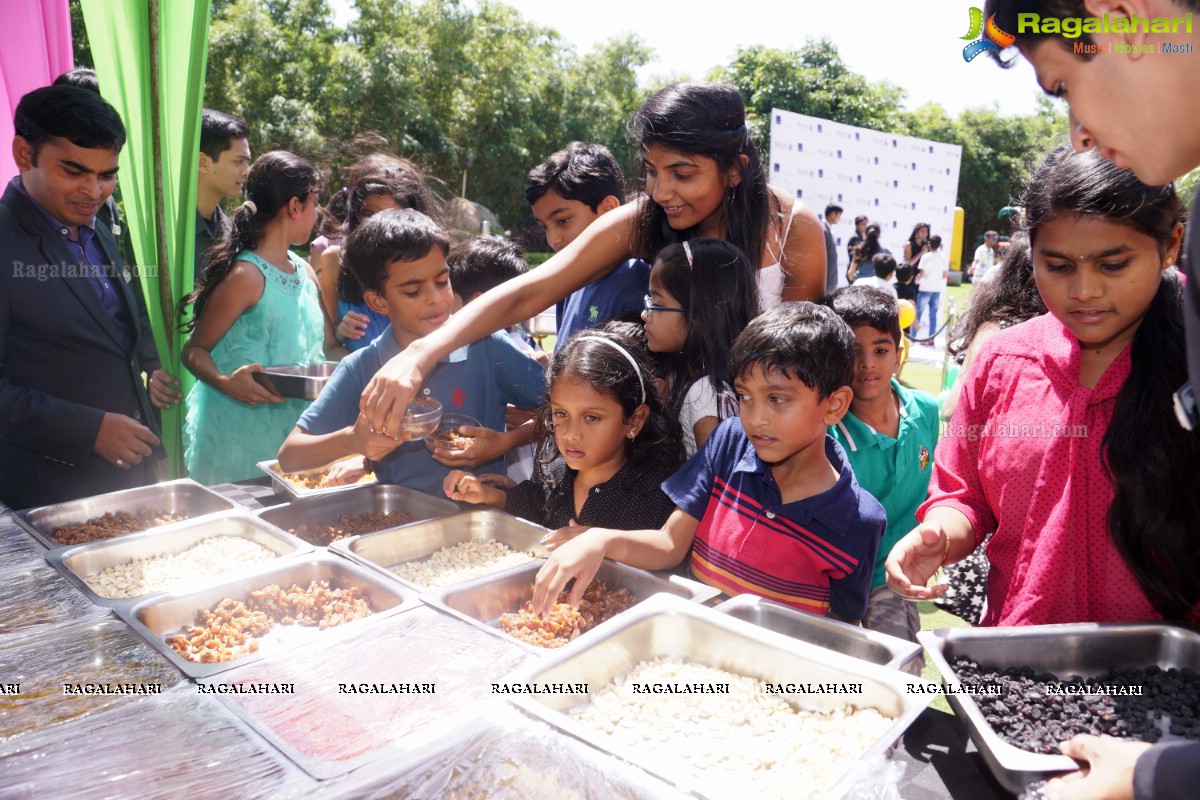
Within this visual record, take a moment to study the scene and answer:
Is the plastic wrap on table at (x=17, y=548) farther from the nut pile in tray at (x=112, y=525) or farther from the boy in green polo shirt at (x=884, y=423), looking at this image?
the boy in green polo shirt at (x=884, y=423)

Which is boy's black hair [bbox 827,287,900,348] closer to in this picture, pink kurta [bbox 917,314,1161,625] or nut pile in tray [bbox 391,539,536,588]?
pink kurta [bbox 917,314,1161,625]

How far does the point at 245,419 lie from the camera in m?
3.10

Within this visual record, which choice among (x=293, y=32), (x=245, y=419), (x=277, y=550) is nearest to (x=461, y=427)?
(x=277, y=550)

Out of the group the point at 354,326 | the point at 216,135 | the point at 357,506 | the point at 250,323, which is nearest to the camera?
the point at 357,506

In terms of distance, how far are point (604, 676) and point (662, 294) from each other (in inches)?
43.8

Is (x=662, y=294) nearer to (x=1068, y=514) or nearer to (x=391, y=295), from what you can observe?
(x=391, y=295)

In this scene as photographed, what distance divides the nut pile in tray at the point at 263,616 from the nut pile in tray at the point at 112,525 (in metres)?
0.52

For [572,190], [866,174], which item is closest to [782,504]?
[572,190]

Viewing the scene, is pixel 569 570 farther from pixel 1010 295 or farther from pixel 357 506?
pixel 1010 295

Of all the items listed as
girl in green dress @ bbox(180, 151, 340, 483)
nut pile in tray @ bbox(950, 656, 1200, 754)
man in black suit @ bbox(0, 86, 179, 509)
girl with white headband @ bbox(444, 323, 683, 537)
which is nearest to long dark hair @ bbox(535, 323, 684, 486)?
girl with white headband @ bbox(444, 323, 683, 537)

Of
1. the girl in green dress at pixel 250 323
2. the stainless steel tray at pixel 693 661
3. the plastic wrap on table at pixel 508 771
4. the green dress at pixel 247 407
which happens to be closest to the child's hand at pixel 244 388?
the girl in green dress at pixel 250 323

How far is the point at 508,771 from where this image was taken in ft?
3.55

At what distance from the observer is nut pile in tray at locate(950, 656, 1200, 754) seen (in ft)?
3.58

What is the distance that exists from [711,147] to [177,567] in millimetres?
1754
